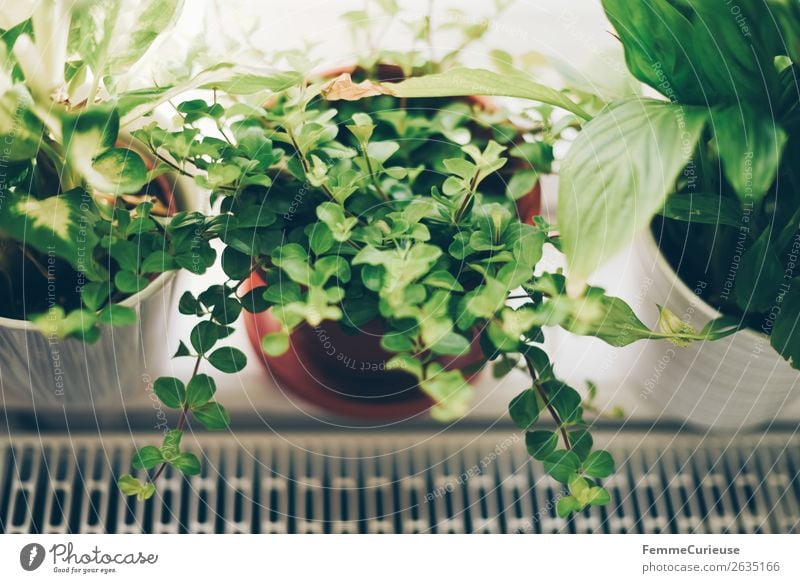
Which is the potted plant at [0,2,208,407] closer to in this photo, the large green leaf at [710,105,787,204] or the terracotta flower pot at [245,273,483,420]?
the terracotta flower pot at [245,273,483,420]

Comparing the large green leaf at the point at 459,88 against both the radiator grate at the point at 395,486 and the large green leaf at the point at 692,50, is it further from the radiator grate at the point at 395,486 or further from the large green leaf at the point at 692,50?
the radiator grate at the point at 395,486

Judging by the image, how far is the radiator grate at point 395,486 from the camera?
17.3 inches

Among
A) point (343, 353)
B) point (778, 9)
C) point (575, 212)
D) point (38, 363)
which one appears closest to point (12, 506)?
point (38, 363)

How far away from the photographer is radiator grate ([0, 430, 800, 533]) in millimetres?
440

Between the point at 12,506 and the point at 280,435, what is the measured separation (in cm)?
16

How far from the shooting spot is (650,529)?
0.44 metres

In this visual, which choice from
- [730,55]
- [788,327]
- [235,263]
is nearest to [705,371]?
[788,327]

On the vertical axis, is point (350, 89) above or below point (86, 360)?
above

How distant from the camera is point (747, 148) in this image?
399mm

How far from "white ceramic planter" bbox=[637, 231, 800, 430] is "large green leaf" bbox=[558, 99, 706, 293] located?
0.05 m

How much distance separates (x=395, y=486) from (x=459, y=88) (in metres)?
0.24

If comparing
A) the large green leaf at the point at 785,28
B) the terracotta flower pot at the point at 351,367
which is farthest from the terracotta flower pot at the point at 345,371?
the large green leaf at the point at 785,28

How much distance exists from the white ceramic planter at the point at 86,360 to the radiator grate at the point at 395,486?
0.03 meters

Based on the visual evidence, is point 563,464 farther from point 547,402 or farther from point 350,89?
point 350,89
